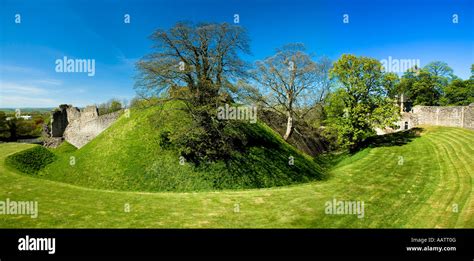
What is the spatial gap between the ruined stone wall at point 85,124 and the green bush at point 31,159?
26.6 feet

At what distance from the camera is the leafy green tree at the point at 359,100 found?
33844 mm

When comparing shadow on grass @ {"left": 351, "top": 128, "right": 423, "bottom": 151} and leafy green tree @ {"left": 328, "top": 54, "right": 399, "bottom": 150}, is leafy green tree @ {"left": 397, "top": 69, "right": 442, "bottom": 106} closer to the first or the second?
shadow on grass @ {"left": 351, "top": 128, "right": 423, "bottom": 151}

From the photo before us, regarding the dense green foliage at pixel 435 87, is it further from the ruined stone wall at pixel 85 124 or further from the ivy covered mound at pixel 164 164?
the ruined stone wall at pixel 85 124

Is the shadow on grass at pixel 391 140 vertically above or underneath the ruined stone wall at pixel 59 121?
underneath

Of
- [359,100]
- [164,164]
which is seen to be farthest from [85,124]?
[359,100]

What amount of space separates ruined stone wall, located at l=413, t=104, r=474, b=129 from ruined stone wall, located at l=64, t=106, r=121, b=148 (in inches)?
1715

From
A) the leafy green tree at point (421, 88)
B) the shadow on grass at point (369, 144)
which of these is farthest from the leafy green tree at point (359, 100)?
the leafy green tree at point (421, 88)

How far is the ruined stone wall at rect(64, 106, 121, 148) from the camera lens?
3434 centimetres

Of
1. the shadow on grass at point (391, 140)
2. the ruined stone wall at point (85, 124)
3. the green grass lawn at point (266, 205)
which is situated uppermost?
the ruined stone wall at point (85, 124)

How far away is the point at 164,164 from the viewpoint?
2136 centimetres

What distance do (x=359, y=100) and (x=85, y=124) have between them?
120 feet

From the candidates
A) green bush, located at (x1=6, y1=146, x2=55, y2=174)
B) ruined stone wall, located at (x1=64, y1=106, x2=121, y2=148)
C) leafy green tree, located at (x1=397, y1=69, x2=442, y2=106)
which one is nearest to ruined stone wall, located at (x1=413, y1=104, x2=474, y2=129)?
leafy green tree, located at (x1=397, y1=69, x2=442, y2=106)
